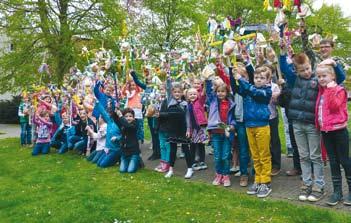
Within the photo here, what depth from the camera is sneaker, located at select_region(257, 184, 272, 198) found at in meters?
5.95

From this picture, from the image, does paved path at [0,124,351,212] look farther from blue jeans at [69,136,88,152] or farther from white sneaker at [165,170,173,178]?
blue jeans at [69,136,88,152]

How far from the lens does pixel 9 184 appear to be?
313 inches

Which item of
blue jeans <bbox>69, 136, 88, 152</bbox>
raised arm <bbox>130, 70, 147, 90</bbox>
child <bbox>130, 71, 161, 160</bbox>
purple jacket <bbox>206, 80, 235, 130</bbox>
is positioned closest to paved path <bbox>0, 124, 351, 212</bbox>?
child <bbox>130, 71, 161, 160</bbox>

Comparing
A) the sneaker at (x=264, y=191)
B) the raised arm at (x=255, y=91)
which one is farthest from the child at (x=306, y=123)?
the sneaker at (x=264, y=191)

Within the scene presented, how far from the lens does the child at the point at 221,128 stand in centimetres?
673

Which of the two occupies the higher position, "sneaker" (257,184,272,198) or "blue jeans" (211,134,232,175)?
"blue jeans" (211,134,232,175)

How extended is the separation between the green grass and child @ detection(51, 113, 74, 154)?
8.54 ft

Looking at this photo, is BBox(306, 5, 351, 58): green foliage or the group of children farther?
BBox(306, 5, 351, 58): green foliage

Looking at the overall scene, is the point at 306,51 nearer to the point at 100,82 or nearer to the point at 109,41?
the point at 100,82

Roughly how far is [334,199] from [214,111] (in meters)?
2.33

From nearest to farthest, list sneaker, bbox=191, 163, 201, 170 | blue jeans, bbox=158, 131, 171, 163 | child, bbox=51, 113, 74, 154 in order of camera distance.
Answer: blue jeans, bbox=158, 131, 171, 163, sneaker, bbox=191, 163, 201, 170, child, bbox=51, 113, 74, 154

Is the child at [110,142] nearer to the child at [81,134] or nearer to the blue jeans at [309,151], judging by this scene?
the child at [81,134]

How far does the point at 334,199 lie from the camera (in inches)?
211

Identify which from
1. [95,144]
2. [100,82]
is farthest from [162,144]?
[95,144]
